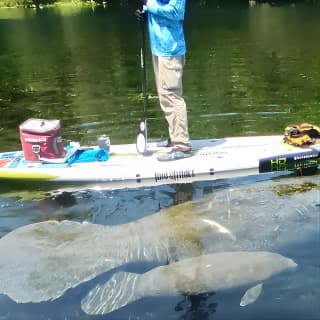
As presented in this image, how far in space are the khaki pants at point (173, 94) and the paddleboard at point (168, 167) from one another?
0.42 metres

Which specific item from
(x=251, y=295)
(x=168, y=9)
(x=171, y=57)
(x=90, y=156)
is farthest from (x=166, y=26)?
(x=251, y=295)

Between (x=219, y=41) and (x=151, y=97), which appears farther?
(x=219, y=41)

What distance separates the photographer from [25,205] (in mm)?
9234

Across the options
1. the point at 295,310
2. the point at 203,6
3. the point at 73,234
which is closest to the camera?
the point at 295,310

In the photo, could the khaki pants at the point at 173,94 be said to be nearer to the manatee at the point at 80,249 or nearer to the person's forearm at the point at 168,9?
the person's forearm at the point at 168,9

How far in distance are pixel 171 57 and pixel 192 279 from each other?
14.1 feet

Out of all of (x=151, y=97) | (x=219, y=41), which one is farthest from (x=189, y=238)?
(x=219, y=41)

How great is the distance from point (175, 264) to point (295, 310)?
4.84 feet

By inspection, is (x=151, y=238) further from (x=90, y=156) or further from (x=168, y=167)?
(x=90, y=156)

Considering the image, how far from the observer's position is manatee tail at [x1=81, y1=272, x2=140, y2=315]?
607 cm

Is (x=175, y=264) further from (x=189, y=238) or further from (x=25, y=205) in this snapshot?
(x=25, y=205)

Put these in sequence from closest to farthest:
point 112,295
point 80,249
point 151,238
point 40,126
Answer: point 112,295, point 80,249, point 151,238, point 40,126

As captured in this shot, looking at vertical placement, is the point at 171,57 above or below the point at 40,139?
above

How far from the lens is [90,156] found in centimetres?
1009
